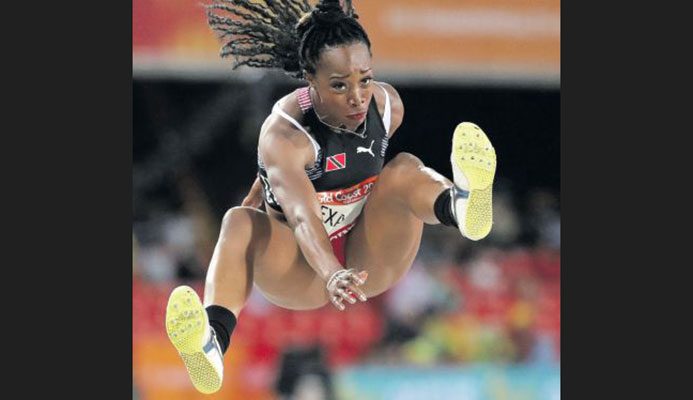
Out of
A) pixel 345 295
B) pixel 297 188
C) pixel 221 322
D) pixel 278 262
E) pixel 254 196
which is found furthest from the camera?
pixel 254 196

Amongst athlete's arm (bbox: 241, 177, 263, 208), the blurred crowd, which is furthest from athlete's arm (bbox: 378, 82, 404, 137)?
the blurred crowd

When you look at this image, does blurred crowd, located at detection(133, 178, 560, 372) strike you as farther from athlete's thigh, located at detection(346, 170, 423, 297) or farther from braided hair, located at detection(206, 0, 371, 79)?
braided hair, located at detection(206, 0, 371, 79)

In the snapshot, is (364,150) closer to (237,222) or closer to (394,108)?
(394,108)

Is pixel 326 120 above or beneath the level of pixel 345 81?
beneath

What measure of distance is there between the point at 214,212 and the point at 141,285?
17.4 inches

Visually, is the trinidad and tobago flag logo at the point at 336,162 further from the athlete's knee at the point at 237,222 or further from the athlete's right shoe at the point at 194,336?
the athlete's right shoe at the point at 194,336

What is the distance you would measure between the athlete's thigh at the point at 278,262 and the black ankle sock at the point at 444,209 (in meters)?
0.49

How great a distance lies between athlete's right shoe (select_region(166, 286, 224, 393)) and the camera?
2.97m

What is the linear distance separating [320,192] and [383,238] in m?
0.26

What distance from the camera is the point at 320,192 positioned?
3.42 metres

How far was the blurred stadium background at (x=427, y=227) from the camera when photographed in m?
4.37

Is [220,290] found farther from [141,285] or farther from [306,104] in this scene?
[141,285]

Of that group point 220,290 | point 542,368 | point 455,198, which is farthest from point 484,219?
point 542,368

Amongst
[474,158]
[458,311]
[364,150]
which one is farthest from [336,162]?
[458,311]
